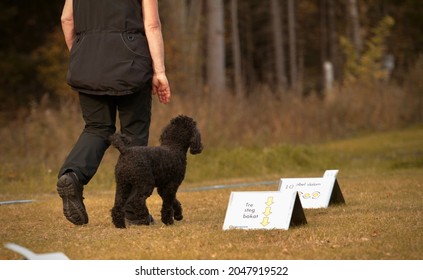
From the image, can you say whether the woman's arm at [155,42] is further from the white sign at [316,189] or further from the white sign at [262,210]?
the white sign at [316,189]

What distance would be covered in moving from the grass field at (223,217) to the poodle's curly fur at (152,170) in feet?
0.49

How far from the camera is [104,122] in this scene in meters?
7.45

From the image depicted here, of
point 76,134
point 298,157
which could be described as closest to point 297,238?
point 298,157

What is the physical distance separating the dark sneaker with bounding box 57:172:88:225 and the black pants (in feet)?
0.61

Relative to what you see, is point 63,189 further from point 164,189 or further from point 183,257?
point 183,257

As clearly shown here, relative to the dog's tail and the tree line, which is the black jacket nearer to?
the dog's tail

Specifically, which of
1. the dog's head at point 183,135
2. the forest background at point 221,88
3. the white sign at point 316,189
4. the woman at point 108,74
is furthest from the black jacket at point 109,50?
the forest background at point 221,88

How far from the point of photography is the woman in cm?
723

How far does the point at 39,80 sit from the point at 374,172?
56.5 ft

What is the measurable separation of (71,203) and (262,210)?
1.52 meters

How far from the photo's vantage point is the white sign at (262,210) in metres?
6.74

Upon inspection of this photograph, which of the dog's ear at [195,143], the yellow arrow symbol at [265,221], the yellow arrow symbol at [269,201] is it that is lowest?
the yellow arrow symbol at [265,221]

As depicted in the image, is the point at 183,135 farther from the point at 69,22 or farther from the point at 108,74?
the point at 69,22

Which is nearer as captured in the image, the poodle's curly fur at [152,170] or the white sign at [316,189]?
the poodle's curly fur at [152,170]
